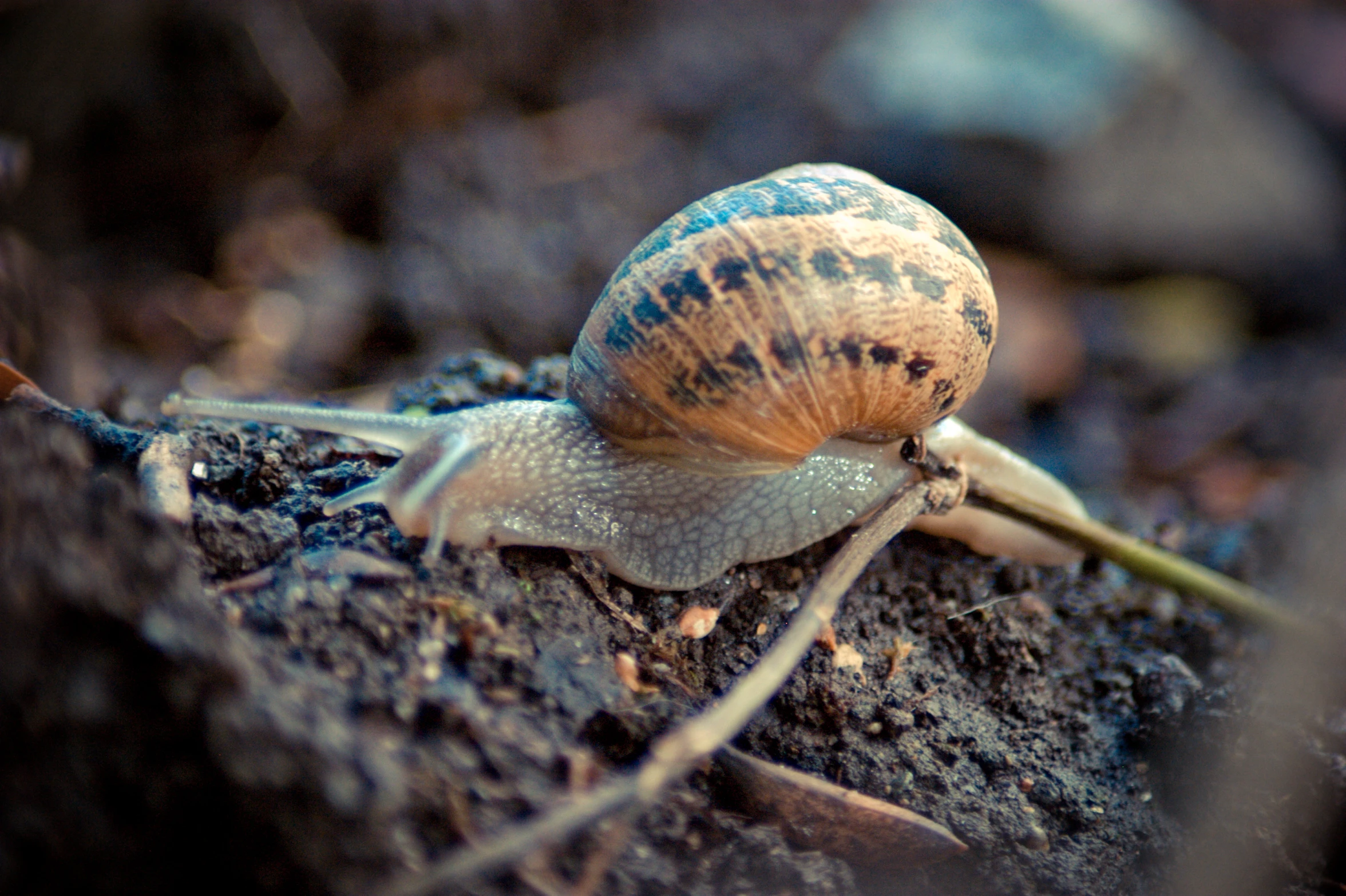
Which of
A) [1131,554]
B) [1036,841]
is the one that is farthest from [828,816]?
[1131,554]

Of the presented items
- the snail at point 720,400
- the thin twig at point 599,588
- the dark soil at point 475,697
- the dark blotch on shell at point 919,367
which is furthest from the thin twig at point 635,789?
the dark blotch on shell at point 919,367

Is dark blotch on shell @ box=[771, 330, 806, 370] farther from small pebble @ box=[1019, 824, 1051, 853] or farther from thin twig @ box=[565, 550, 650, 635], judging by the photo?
small pebble @ box=[1019, 824, 1051, 853]

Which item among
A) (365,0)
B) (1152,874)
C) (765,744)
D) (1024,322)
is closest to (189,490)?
(765,744)

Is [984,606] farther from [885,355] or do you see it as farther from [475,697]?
[475,697]

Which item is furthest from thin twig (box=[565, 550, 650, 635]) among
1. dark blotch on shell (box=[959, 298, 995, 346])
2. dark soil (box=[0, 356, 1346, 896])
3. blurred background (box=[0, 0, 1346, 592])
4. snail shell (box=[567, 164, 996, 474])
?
blurred background (box=[0, 0, 1346, 592])

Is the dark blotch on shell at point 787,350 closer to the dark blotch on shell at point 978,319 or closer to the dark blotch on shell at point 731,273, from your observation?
the dark blotch on shell at point 731,273
